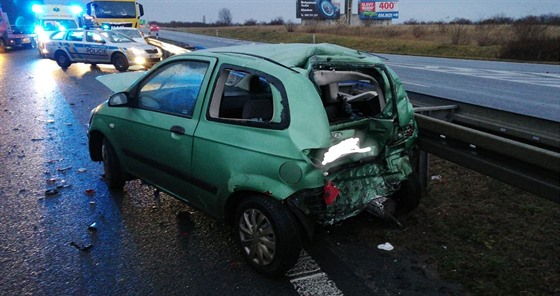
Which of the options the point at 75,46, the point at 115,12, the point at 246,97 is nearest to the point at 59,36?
the point at 75,46

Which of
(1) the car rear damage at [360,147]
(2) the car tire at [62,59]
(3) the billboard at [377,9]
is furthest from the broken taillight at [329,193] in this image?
(3) the billboard at [377,9]

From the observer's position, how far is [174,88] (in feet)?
14.0

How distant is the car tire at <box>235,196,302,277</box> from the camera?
3229mm

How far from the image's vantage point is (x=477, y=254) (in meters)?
3.64

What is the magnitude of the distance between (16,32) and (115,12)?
33.8ft

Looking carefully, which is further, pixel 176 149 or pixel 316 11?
pixel 316 11

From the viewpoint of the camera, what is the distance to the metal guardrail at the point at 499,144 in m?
3.06

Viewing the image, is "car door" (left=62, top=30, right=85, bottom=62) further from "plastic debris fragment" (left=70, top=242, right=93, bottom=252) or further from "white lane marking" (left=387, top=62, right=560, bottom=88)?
"plastic debris fragment" (left=70, top=242, right=93, bottom=252)

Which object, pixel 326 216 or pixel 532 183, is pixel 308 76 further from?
pixel 532 183

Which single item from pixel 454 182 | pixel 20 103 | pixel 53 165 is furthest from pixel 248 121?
pixel 20 103

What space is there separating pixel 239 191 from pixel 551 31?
29489 millimetres

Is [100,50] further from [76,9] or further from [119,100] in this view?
[76,9]

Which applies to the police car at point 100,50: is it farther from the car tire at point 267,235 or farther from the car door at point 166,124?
the car tire at point 267,235

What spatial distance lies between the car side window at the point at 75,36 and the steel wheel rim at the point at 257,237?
58.0 ft
